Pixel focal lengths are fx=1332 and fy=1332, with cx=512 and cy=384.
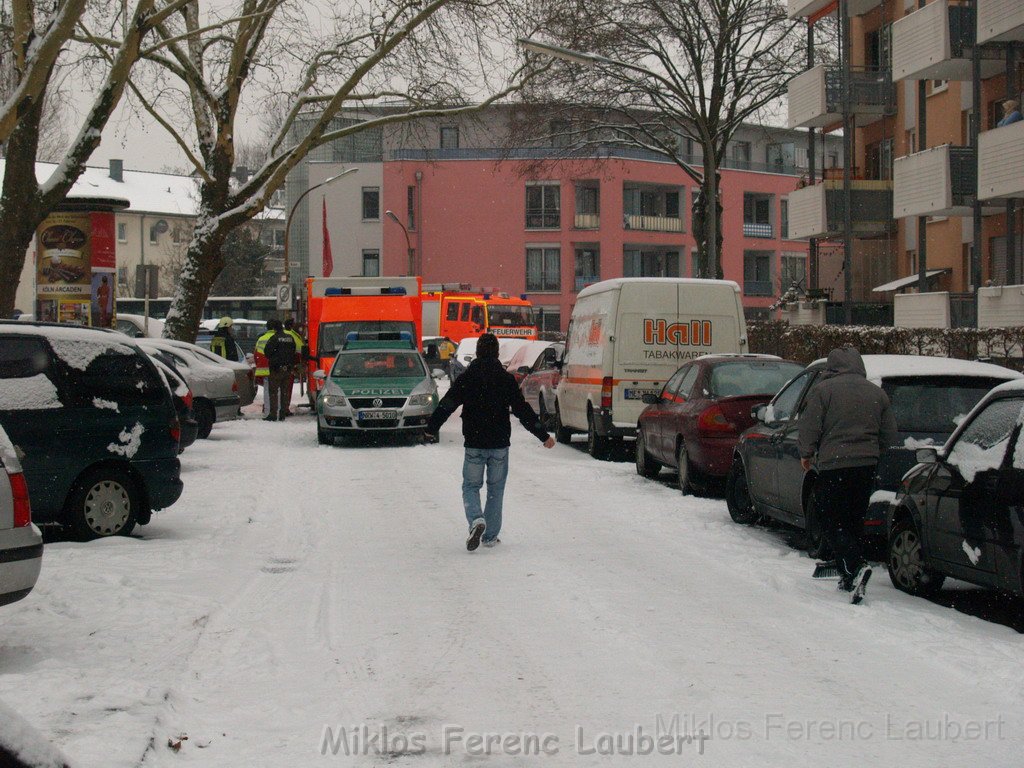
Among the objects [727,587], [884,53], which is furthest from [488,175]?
[727,587]

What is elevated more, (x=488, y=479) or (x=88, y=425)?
(x=88, y=425)

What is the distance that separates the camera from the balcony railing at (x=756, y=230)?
257 ft

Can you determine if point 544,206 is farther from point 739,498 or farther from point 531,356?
point 739,498

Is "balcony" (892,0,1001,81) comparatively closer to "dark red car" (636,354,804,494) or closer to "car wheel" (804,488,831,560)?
"dark red car" (636,354,804,494)

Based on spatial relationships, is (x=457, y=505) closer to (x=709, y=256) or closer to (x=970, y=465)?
(x=970, y=465)

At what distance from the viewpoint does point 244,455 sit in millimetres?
20172

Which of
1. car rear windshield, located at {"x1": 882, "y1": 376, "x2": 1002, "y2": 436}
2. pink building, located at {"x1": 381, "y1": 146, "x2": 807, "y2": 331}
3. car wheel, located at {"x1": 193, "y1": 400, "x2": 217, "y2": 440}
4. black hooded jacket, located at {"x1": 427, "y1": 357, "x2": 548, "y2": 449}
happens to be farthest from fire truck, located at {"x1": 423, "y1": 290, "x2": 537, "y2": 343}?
car rear windshield, located at {"x1": 882, "y1": 376, "x2": 1002, "y2": 436}

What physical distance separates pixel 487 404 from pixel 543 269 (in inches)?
2439

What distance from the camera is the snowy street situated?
546 cm

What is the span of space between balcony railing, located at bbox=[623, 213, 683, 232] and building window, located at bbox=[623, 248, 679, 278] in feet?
4.79

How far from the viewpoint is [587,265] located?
73750mm

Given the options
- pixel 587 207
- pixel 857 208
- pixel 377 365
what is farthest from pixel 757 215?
pixel 377 365

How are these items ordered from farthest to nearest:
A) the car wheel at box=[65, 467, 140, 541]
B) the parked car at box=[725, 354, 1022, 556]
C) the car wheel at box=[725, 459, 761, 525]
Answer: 1. the car wheel at box=[725, 459, 761, 525]
2. the car wheel at box=[65, 467, 140, 541]
3. the parked car at box=[725, 354, 1022, 556]

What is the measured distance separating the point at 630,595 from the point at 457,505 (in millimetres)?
5396
